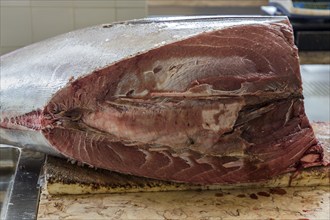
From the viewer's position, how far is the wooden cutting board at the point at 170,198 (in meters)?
1.45

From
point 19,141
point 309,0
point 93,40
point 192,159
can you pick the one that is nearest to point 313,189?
point 192,159

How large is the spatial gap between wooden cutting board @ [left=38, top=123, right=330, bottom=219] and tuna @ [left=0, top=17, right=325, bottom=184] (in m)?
0.04

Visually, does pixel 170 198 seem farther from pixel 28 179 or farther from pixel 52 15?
pixel 52 15

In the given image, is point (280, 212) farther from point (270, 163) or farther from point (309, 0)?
point (309, 0)

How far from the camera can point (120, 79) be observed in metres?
1.43

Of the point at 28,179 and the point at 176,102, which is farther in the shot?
the point at 28,179

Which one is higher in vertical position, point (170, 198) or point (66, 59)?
point (66, 59)

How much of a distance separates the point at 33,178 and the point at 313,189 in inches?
32.5

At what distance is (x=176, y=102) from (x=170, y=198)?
280 mm

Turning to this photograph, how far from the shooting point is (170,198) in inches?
60.4

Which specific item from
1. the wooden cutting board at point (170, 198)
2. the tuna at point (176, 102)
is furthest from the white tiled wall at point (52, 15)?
the wooden cutting board at point (170, 198)

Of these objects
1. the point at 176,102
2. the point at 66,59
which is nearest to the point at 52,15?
the point at 66,59

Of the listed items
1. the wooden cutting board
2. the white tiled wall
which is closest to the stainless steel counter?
the wooden cutting board

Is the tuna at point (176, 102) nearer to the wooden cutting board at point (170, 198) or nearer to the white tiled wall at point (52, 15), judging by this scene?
the wooden cutting board at point (170, 198)
